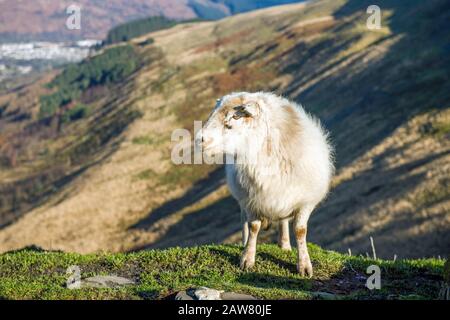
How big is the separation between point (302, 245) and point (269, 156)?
212cm

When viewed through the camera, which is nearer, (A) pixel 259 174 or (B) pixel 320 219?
(A) pixel 259 174

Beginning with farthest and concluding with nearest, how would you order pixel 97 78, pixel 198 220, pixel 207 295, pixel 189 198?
pixel 97 78 → pixel 189 198 → pixel 198 220 → pixel 207 295

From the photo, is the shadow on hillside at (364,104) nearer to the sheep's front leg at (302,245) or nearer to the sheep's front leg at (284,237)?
the sheep's front leg at (284,237)

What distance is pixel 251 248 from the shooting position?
1237cm

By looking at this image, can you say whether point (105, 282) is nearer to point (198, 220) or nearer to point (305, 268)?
point (305, 268)

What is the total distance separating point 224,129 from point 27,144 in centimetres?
15611

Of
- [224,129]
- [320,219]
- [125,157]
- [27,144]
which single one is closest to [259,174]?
[224,129]

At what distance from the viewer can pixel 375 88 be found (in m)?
73.1

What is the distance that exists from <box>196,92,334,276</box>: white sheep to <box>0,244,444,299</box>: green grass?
0.57 metres

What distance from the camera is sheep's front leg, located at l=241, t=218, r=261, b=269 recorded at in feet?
40.3

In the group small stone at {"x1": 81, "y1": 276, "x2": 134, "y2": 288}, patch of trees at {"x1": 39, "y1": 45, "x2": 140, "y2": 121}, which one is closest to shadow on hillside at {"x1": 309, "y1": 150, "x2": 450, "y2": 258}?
small stone at {"x1": 81, "y1": 276, "x2": 134, "y2": 288}

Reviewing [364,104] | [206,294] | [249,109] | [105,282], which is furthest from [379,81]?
[206,294]

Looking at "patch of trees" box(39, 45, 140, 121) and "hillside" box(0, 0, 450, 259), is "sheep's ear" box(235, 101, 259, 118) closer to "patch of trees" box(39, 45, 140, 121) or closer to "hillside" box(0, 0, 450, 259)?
"hillside" box(0, 0, 450, 259)

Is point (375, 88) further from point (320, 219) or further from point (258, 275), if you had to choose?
point (258, 275)
